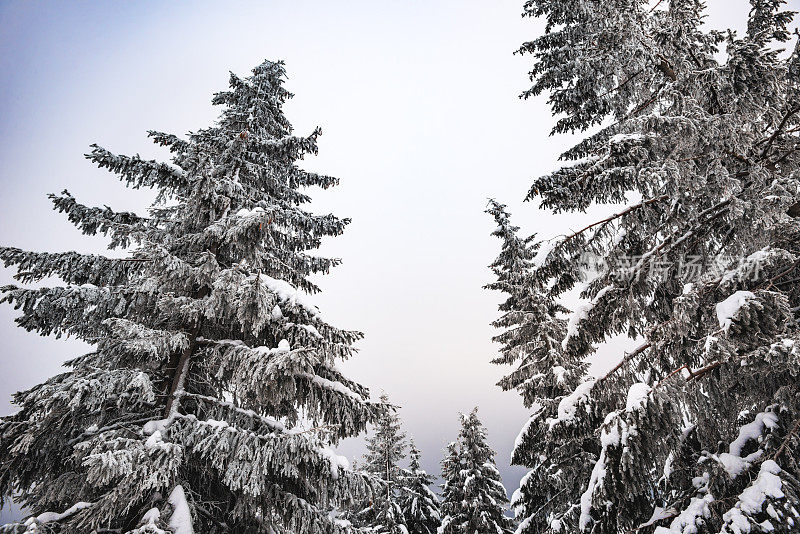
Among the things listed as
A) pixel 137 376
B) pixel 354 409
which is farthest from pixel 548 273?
pixel 137 376

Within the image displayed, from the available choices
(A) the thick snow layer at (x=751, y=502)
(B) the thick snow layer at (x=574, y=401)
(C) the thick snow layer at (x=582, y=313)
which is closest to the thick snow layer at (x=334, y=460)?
(B) the thick snow layer at (x=574, y=401)

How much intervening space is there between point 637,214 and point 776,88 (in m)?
2.02

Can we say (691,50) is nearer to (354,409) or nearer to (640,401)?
(640,401)

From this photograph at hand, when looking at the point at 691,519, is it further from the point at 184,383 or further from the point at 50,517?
the point at 184,383

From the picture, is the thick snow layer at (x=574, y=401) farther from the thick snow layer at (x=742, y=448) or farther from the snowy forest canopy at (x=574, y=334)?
the thick snow layer at (x=742, y=448)

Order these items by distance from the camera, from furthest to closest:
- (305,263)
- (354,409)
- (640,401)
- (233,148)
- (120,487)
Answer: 1. (305,263)
2. (233,148)
3. (354,409)
4. (120,487)
5. (640,401)

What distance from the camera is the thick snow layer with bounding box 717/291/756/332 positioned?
3738 millimetres

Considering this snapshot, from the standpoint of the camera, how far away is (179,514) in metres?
5.09

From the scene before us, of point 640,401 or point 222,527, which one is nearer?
point 640,401

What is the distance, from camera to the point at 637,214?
5.87 meters

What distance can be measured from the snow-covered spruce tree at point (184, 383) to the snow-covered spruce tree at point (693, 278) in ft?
12.5

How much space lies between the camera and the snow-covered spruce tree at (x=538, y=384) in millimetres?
10188

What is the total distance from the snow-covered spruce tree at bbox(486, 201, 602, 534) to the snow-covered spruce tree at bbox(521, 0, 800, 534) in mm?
4375

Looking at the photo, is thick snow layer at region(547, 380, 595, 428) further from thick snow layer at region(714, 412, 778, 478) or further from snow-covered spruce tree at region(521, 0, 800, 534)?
thick snow layer at region(714, 412, 778, 478)
